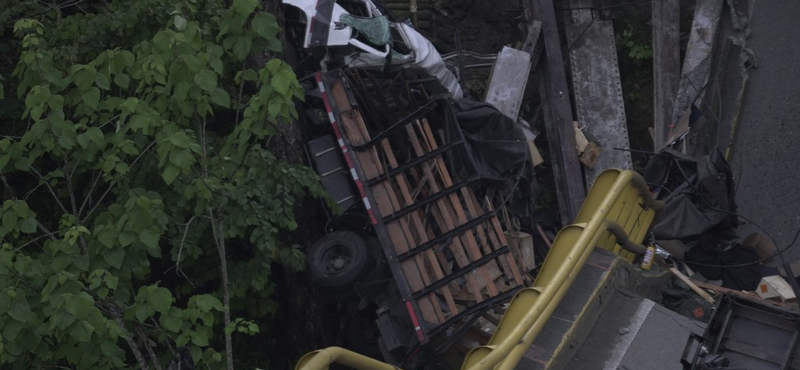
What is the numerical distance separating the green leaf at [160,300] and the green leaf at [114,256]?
396mm

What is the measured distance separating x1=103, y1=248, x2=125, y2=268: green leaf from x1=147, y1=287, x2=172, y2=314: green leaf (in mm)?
396

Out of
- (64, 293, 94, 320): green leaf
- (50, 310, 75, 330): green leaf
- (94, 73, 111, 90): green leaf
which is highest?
(94, 73, 111, 90): green leaf

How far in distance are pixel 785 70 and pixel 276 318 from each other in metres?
5.66

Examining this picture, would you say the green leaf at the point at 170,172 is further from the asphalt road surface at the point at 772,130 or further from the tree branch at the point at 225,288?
the asphalt road surface at the point at 772,130

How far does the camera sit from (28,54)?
5.98 m

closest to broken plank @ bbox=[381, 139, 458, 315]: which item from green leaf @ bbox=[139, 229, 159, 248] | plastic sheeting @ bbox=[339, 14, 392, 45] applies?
plastic sheeting @ bbox=[339, 14, 392, 45]

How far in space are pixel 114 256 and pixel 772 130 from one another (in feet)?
21.6

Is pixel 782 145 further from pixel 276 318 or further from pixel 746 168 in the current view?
pixel 276 318

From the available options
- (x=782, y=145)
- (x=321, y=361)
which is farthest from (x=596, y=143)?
(x=321, y=361)

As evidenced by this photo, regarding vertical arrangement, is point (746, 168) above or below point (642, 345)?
below

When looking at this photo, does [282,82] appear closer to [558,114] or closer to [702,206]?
[702,206]

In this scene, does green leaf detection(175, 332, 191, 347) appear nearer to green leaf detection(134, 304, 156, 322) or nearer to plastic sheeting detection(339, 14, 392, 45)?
green leaf detection(134, 304, 156, 322)

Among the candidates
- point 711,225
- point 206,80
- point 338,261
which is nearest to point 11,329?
point 206,80

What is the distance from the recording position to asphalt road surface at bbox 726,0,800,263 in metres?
9.13
